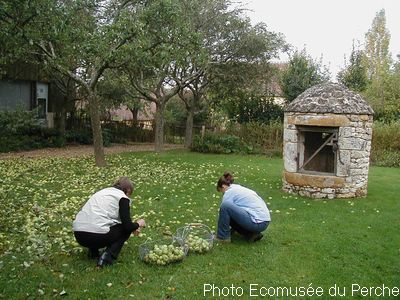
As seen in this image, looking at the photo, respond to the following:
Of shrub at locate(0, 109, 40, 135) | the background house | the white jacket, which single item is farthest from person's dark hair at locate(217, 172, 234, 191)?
the background house

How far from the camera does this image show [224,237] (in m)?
6.25

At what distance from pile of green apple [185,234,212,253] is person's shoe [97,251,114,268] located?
3.79 ft

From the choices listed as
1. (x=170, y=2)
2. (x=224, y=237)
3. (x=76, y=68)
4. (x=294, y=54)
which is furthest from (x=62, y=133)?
(x=224, y=237)

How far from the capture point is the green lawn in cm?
485

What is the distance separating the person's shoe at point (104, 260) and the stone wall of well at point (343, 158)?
605 cm

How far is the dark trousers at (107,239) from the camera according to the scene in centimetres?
521

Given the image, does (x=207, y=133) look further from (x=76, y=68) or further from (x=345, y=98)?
(x=345, y=98)

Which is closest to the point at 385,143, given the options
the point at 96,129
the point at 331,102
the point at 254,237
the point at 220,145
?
the point at 220,145

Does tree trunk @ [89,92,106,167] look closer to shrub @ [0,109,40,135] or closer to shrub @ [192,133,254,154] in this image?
shrub @ [0,109,40,135]

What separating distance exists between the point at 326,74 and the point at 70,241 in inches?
814

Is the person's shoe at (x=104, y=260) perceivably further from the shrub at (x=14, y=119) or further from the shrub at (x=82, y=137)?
the shrub at (x=82, y=137)

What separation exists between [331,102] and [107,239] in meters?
6.68

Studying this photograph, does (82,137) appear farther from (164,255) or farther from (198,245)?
(164,255)

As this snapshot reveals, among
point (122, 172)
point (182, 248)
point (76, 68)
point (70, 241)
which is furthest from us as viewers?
point (76, 68)
